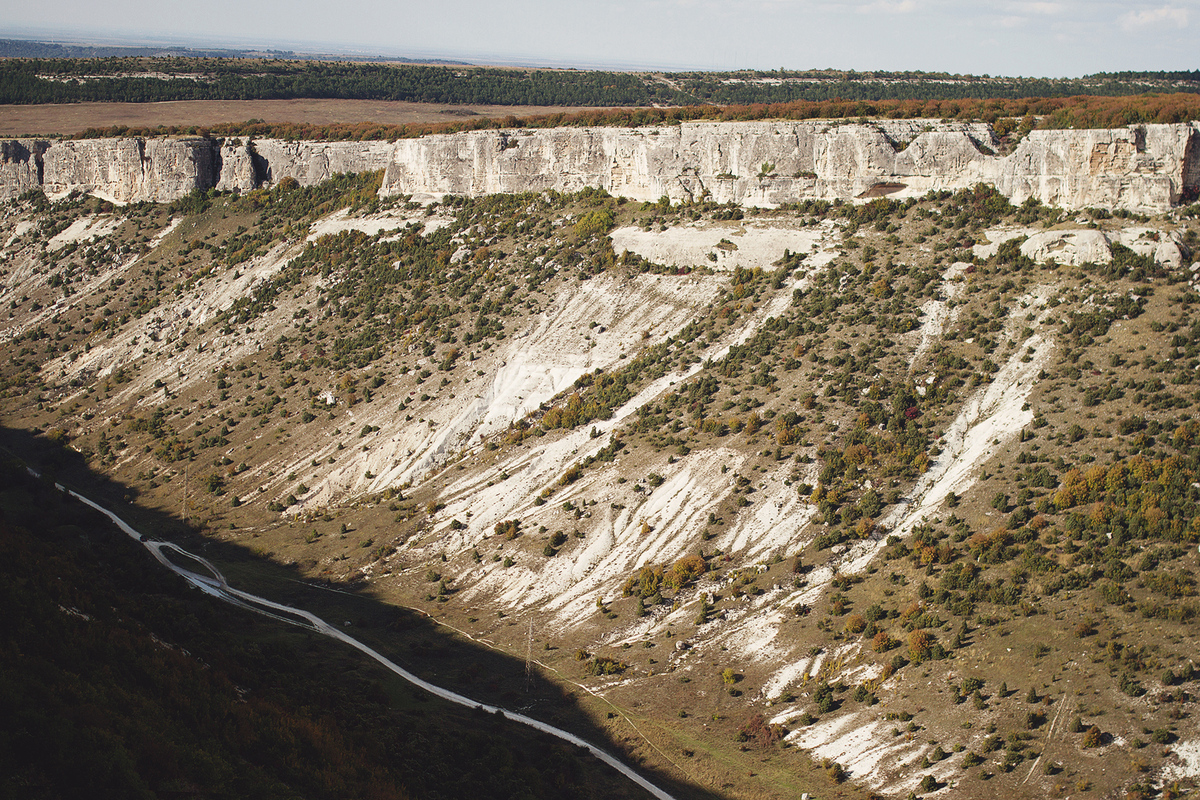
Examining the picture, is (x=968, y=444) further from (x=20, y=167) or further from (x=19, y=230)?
(x=20, y=167)

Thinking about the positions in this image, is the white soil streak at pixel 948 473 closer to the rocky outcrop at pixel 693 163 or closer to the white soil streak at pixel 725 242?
the rocky outcrop at pixel 693 163

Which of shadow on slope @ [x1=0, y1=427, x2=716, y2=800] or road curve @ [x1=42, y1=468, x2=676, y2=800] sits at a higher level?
shadow on slope @ [x1=0, y1=427, x2=716, y2=800]

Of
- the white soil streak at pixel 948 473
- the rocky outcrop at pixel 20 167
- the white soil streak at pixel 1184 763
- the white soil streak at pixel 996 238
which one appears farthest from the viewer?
the rocky outcrop at pixel 20 167

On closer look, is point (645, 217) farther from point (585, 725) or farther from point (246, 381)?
point (585, 725)

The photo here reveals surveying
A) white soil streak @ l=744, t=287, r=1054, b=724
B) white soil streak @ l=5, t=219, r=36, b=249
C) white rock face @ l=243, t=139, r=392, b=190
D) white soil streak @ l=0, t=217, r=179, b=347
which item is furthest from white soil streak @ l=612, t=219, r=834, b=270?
white soil streak @ l=5, t=219, r=36, b=249

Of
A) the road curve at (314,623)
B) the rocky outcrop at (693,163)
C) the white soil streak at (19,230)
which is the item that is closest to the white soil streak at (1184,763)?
the road curve at (314,623)

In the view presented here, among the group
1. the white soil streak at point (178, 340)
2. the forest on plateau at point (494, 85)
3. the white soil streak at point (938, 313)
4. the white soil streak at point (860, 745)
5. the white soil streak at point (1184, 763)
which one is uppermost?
the forest on plateau at point (494, 85)

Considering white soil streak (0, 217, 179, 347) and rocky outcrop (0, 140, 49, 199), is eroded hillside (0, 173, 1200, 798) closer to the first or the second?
white soil streak (0, 217, 179, 347)
